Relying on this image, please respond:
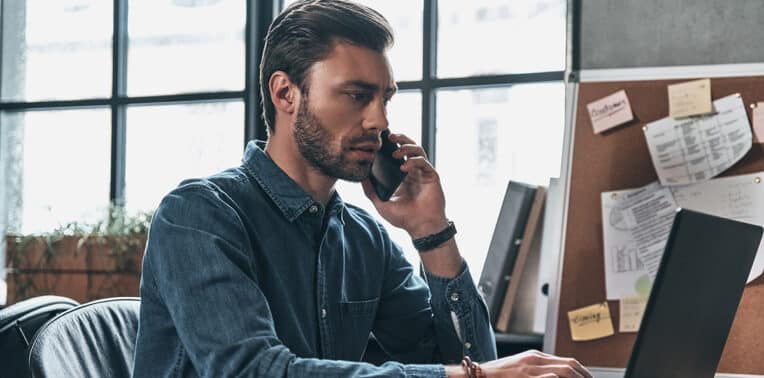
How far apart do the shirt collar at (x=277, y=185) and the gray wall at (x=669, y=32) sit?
3.82 ft

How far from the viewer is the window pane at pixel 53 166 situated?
336cm

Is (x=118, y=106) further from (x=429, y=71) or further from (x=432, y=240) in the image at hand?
(x=432, y=240)

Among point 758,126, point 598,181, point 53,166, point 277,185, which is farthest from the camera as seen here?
point 53,166

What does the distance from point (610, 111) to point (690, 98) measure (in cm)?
19

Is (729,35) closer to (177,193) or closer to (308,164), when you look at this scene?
(308,164)

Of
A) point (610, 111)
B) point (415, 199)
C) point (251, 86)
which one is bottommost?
point (415, 199)

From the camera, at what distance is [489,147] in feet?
9.31

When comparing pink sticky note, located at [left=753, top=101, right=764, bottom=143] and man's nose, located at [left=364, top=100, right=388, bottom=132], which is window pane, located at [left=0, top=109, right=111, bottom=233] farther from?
pink sticky note, located at [left=753, top=101, right=764, bottom=143]

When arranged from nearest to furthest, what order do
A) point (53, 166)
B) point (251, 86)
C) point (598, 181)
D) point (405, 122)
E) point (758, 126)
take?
1. point (758, 126)
2. point (598, 181)
3. point (405, 122)
4. point (251, 86)
5. point (53, 166)

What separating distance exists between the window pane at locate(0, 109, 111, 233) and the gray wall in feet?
5.63

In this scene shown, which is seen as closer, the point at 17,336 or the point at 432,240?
the point at 17,336

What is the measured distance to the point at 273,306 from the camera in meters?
1.56

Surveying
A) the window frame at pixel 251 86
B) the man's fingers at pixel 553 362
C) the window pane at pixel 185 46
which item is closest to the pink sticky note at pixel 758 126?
the window frame at pixel 251 86

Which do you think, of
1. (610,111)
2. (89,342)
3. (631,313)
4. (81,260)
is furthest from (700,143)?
(81,260)
